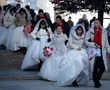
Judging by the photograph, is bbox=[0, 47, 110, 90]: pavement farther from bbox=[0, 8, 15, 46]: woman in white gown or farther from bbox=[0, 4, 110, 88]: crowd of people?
bbox=[0, 8, 15, 46]: woman in white gown

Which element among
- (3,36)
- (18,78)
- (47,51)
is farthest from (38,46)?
(3,36)

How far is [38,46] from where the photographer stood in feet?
49.7

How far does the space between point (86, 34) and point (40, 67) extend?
279 centimetres

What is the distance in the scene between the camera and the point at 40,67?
50.5 feet

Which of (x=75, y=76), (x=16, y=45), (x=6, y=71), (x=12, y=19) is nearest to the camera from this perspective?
(x=75, y=76)

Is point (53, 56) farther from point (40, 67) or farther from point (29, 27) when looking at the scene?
point (29, 27)

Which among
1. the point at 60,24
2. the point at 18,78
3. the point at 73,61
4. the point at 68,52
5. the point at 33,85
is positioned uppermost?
the point at 60,24

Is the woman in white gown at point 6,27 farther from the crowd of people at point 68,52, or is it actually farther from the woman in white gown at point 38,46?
the woman in white gown at point 38,46

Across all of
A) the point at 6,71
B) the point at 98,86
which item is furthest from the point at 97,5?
the point at 98,86

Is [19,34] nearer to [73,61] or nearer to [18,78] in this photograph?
[18,78]

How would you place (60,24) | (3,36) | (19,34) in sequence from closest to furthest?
(60,24)
(19,34)
(3,36)

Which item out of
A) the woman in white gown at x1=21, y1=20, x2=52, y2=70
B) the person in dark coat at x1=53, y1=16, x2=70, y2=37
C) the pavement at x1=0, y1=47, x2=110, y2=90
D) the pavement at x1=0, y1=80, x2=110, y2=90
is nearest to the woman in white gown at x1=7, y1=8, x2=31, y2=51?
the pavement at x1=0, y1=47, x2=110, y2=90

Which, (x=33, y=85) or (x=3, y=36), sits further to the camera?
(x=3, y=36)

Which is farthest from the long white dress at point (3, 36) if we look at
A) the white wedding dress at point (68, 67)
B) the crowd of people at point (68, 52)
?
the white wedding dress at point (68, 67)
